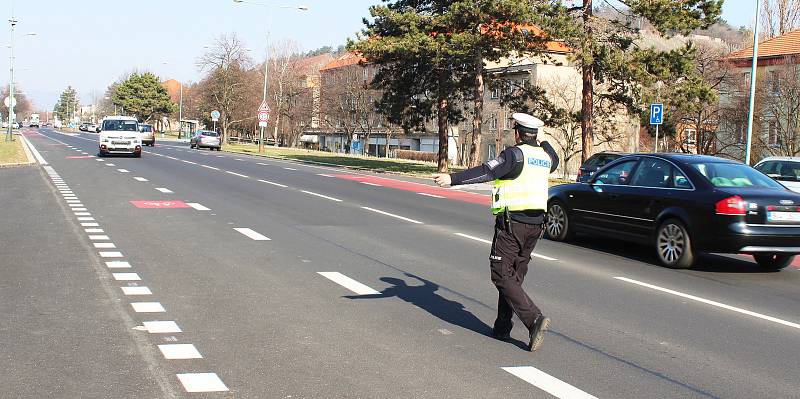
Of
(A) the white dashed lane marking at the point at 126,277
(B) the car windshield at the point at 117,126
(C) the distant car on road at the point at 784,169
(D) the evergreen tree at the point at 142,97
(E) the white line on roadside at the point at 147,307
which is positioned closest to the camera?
(E) the white line on roadside at the point at 147,307

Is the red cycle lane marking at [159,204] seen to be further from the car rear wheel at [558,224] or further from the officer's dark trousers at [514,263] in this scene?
the officer's dark trousers at [514,263]

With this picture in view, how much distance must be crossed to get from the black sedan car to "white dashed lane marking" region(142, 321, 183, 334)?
22.4 ft

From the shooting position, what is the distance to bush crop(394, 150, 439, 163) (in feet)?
270

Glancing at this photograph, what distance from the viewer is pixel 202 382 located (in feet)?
17.2

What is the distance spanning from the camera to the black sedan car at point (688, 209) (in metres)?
10.5

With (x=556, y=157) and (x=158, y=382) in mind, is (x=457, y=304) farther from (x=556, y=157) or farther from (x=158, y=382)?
Result: (x=158, y=382)

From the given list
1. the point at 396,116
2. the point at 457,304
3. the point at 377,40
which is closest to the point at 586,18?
the point at 377,40

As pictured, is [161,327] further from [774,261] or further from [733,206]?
[774,261]

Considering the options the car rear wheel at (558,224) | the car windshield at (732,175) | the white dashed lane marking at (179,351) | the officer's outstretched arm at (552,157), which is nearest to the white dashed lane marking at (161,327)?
the white dashed lane marking at (179,351)

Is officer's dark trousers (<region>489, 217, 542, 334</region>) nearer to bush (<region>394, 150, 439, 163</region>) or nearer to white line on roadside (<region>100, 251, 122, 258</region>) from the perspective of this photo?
white line on roadside (<region>100, 251, 122, 258</region>)

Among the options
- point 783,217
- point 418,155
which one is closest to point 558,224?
point 783,217

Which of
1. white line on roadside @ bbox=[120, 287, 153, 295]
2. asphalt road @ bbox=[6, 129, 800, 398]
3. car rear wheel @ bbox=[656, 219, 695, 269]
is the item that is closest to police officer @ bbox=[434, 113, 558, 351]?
asphalt road @ bbox=[6, 129, 800, 398]

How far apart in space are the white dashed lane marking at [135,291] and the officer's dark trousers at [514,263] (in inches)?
140

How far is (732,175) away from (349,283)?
18.2 ft
